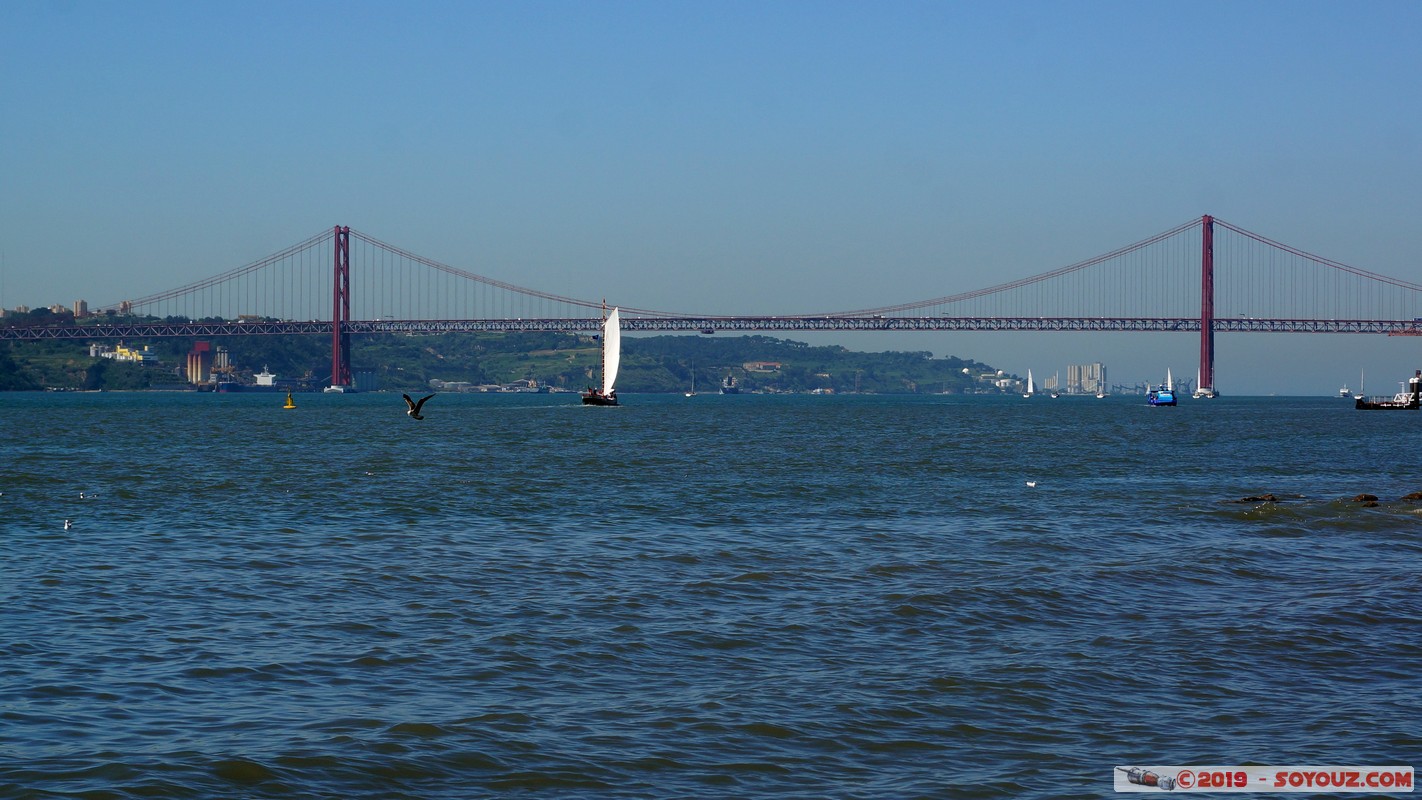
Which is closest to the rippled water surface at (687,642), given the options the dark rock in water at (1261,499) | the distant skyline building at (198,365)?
the dark rock in water at (1261,499)

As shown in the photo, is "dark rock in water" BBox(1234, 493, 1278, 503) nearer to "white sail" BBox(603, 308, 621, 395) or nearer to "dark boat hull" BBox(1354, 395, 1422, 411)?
"white sail" BBox(603, 308, 621, 395)

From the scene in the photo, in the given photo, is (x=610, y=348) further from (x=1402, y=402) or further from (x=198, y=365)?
(x=198, y=365)

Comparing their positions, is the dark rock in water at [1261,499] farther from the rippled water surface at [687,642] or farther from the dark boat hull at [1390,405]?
the dark boat hull at [1390,405]

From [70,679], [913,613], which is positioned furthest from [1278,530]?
[70,679]

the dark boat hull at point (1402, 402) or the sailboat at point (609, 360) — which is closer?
the sailboat at point (609, 360)

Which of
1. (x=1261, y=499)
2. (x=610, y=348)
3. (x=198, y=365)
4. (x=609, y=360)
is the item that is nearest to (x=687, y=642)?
(x=1261, y=499)

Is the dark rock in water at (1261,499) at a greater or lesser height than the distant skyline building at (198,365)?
lesser

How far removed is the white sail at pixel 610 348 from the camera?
281 feet

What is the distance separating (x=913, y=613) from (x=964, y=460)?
88.1 feet

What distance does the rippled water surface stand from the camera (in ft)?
25.0

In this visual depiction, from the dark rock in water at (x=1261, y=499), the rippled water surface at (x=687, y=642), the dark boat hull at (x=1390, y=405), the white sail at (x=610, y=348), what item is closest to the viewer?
the rippled water surface at (x=687, y=642)

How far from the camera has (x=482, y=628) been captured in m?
11.2

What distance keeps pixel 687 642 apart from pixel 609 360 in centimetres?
8169

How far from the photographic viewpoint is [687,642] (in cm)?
1079
